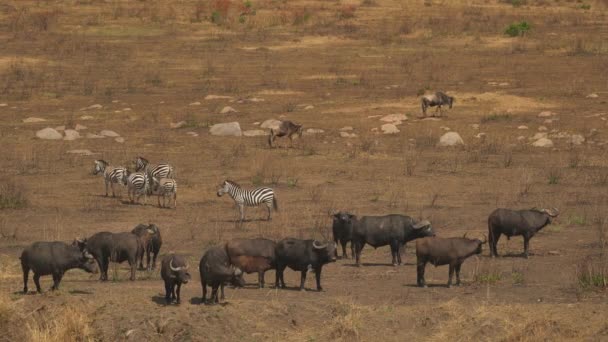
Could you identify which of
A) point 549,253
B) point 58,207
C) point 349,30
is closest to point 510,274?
point 549,253

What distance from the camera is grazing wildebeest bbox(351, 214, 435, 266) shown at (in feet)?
58.9

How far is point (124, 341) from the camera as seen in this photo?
13.9m

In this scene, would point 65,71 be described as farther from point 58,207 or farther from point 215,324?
point 215,324

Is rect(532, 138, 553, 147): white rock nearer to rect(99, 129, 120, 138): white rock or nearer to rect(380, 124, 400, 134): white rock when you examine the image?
rect(380, 124, 400, 134): white rock

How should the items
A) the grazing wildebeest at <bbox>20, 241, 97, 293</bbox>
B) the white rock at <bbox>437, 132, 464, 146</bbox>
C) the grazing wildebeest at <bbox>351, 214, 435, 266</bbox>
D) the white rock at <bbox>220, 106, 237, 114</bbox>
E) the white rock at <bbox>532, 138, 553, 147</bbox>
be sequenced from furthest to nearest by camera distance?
the white rock at <bbox>220, 106, 237, 114</bbox> < the white rock at <bbox>437, 132, 464, 146</bbox> < the white rock at <bbox>532, 138, 553, 147</bbox> < the grazing wildebeest at <bbox>351, 214, 435, 266</bbox> < the grazing wildebeest at <bbox>20, 241, 97, 293</bbox>

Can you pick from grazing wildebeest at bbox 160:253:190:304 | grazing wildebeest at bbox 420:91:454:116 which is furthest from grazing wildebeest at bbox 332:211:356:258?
grazing wildebeest at bbox 420:91:454:116

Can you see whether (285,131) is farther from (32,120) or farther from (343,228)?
(343,228)

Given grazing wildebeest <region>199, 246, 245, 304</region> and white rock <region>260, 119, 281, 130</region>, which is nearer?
grazing wildebeest <region>199, 246, 245, 304</region>

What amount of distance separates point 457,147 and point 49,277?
1471cm

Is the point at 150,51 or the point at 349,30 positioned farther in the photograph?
the point at 349,30

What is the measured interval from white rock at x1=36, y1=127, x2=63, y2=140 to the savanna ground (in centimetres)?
43

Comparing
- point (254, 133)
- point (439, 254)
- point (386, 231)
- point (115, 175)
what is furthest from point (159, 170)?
point (439, 254)

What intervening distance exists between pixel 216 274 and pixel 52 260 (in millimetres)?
2089

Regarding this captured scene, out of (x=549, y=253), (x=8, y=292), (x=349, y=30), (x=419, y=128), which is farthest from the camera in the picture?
(x=349, y=30)
